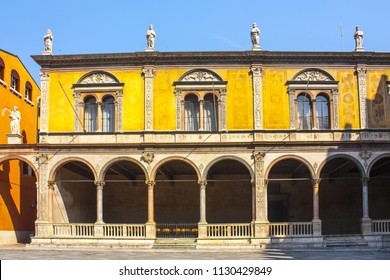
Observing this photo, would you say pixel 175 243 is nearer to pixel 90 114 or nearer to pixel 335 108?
pixel 90 114

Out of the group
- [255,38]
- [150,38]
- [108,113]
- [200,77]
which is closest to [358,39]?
[255,38]

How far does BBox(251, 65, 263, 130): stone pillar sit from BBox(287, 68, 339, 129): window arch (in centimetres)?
160

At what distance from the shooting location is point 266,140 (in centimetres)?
3334

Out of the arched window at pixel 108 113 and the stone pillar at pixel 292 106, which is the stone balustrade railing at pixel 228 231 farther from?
the arched window at pixel 108 113

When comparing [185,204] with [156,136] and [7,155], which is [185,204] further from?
[7,155]

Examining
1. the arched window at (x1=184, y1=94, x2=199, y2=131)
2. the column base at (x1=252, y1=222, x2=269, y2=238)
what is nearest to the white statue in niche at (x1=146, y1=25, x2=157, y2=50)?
the arched window at (x1=184, y1=94, x2=199, y2=131)

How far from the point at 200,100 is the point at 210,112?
87 cm

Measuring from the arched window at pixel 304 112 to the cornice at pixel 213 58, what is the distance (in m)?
1.99

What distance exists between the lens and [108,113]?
34344 millimetres

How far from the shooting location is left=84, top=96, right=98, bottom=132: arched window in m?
34.3

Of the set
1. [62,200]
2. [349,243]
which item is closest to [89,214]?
[62,200]

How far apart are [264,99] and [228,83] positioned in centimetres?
210

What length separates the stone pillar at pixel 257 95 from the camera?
33.5 m

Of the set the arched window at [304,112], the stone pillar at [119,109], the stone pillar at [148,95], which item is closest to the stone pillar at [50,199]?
the stone pillar at [119,109]
